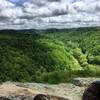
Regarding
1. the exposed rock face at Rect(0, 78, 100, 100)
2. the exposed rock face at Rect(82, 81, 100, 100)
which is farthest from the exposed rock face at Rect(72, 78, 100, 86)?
the exposed rock face at Rect(82, 81, 100, 100)

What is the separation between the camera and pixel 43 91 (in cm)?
1727

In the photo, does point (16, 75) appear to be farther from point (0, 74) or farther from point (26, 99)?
point (26, 99)

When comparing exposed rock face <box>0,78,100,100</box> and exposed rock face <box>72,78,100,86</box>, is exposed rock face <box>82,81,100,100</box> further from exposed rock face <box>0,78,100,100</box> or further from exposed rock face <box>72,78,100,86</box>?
exposed rock face <box>72,78,100,86</box>

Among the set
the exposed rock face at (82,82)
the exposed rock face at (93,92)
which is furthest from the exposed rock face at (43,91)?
the exposed rock face at (93,92)

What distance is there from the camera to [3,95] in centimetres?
1614

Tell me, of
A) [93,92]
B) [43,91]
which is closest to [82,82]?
[43,91]

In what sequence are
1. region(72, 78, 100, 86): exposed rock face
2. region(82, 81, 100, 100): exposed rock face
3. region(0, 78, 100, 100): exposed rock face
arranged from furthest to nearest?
region(72, 78, 100, 86): exposed rock face < region(0, 78, 100, 100): exposed rock face < region(82, 81, 100, 100): exposed rock face

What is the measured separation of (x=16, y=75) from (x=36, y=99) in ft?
552

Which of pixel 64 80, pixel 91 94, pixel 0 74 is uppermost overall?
pixel 91 94

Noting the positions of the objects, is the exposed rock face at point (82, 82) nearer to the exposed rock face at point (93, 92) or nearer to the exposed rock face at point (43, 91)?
the exposed rock face at point (43, 91)

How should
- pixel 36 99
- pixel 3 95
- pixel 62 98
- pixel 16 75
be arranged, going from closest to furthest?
pixel 36 99 → pixel 62 98 → pixel 3 95 → pixel 16 75

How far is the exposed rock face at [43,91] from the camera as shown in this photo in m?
15.9

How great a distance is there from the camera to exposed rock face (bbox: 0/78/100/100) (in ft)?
52.1

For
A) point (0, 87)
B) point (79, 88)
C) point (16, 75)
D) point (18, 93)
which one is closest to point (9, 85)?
point (0, 87)
